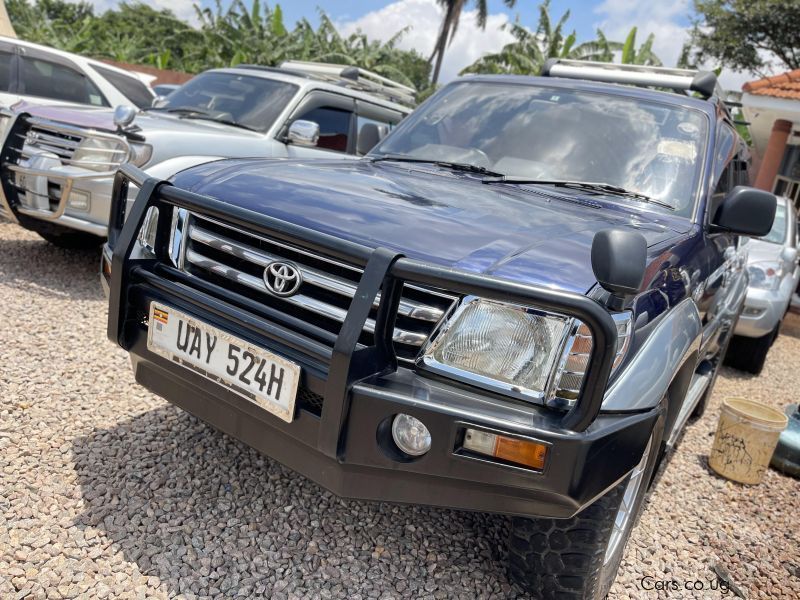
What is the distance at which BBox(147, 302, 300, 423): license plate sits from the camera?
1.90m

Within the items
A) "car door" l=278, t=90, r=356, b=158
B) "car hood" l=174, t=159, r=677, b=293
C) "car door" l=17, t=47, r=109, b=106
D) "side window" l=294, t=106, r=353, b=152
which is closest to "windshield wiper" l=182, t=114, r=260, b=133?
"car door" l=278, t=90, r=356, b=158

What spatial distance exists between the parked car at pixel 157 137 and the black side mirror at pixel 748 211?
2.15 meters

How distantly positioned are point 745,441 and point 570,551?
6.65 ft

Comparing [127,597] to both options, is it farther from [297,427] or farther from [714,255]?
[714,255]

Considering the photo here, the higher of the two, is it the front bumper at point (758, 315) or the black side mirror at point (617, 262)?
the black side mirror at point (617, 262)

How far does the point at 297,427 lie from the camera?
189 centimetres

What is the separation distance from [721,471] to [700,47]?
21328 mm

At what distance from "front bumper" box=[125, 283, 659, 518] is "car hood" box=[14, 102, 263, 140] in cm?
338

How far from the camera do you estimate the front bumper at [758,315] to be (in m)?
6.04

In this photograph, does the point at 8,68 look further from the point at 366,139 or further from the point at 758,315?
the point at 758,315

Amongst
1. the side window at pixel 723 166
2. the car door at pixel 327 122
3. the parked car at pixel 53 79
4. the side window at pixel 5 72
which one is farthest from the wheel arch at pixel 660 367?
the side window at pixel 5 72

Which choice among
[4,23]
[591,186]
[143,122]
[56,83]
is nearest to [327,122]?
[143,122]

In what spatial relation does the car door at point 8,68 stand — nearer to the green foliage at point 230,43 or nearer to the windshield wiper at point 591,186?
the windshield wiper at point 591,186

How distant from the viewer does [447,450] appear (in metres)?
1.73
